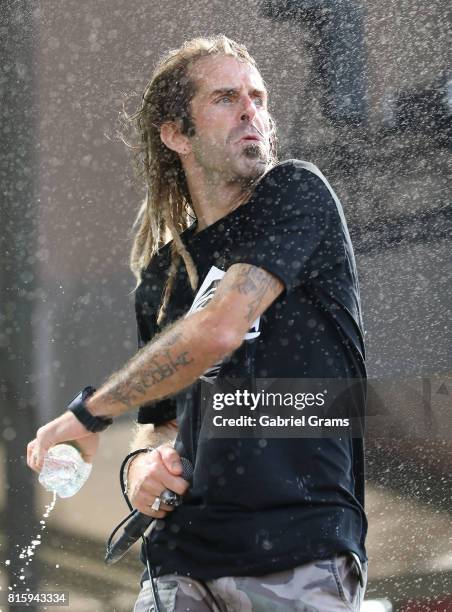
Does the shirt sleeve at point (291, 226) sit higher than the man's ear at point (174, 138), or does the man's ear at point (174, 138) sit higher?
the man's ear at point (174, 138)

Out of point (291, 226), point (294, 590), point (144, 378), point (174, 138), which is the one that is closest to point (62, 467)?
point (144, 378)

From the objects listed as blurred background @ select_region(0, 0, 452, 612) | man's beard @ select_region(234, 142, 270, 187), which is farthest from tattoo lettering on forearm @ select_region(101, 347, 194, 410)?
blurred background @ select_region(0, 0, 452, 612)

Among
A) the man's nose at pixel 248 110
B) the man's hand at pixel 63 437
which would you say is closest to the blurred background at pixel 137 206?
the man's nose at pixel 248 110

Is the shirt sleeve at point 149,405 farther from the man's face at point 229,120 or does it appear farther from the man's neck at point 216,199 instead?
the man's face at point 229,120

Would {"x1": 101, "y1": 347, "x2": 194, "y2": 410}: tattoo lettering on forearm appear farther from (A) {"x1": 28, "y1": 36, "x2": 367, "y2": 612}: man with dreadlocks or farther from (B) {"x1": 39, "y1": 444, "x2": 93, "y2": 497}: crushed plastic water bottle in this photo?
(B) {"x1": 39, "y1": 444, "x2": 93, "y2": 497}: crushed plastic water bottle

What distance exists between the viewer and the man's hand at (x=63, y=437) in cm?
163

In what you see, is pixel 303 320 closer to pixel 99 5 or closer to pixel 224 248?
pixel 224 248

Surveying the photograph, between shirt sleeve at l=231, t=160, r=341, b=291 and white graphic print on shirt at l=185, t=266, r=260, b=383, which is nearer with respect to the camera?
shirt sleeve at l=231, t=160, r=341, b=291

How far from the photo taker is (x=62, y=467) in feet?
5.60

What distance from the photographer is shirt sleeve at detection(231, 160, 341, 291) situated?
1.56 meters

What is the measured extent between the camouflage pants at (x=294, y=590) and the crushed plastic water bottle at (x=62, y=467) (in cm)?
33

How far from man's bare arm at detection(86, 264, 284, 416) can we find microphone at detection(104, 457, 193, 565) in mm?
197

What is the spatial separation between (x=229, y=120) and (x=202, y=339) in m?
0.61

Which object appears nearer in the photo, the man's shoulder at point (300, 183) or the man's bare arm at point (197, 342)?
the man's bare arm at point (197, 342)
